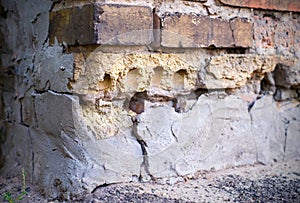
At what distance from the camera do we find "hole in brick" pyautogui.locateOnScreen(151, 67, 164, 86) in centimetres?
162

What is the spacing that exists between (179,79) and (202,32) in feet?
0.67

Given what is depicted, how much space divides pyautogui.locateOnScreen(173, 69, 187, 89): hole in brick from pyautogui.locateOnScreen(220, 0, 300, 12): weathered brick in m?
0.34

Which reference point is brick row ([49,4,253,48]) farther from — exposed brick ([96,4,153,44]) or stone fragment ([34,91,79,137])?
stone fragment ([34,91,79,137])

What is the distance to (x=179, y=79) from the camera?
1.68 m

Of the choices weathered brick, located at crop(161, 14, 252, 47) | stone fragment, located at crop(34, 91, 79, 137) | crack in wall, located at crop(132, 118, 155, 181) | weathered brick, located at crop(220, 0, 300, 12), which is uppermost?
weathered brick, located at crop(220, 0, 300, 12)

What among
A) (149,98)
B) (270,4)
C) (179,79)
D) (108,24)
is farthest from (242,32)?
(108,24)

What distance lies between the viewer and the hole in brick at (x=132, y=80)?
1.56 metres

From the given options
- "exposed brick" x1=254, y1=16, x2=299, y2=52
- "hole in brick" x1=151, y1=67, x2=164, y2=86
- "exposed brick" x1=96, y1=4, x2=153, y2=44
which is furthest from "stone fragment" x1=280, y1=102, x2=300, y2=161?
"exposed brick" x1=96, y1=4, x2=153, y2=44

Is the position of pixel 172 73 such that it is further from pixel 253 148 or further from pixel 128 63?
pixel 253 148

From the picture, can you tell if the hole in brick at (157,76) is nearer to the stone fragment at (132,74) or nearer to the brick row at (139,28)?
the stone fragment at (132,74)

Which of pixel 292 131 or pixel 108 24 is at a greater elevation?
pixel 108 24

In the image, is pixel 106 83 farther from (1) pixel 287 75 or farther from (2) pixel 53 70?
(1) pixel 287 75

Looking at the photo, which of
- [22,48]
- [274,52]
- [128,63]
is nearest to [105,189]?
[128,63]

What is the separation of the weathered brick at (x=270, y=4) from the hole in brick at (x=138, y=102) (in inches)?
20.0
